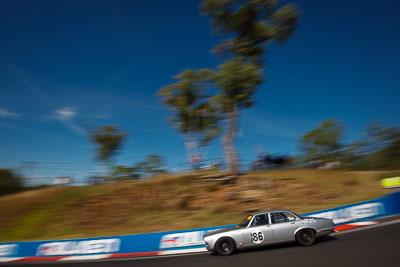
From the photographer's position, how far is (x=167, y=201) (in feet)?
63.8

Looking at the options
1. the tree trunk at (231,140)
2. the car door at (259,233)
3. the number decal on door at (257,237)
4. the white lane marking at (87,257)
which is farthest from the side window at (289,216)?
the tree trunk at (231,140)

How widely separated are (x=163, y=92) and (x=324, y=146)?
127ft

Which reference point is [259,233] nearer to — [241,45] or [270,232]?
[270,232]

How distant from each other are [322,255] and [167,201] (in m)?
14.1

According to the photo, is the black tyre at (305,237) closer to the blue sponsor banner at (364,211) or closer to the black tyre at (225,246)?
the black tyre at (225,246)


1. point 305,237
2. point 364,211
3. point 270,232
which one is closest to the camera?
point 305,237

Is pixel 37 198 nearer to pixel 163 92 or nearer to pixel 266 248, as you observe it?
pixel 163 92

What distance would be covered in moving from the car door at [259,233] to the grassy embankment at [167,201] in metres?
7.75

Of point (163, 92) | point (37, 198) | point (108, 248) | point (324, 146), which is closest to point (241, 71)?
point (163, 92)

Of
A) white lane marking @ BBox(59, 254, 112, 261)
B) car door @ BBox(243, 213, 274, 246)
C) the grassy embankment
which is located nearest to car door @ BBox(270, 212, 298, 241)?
car door @ BBox(243, 213, 274, 246)

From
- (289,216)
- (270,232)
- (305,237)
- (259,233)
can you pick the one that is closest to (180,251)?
(259,233)

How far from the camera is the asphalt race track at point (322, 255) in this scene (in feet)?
20.4

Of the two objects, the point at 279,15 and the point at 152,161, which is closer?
the point at 279,15

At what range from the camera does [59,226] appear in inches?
648
